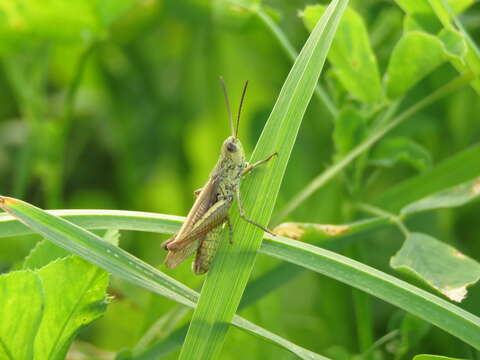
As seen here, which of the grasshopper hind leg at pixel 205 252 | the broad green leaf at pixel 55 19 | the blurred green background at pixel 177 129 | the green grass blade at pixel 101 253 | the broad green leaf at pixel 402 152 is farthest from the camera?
the broad green leaf at pixel 55 19

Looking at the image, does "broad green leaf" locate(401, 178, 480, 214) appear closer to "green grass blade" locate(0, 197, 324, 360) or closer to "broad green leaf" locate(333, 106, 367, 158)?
"broad green leaf" locate(333, 106, 367, 158)

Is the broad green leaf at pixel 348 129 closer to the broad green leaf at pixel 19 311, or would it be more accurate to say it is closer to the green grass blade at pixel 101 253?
the green grass blade at pixel 101 253

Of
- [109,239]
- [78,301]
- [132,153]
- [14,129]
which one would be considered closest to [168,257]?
[109,239]

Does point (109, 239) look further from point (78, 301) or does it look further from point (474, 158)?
point (474, 158)

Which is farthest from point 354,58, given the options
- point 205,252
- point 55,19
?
point 55,19

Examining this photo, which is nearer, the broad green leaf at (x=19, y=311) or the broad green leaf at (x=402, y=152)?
the broad green leaf at (x=19, y=311)

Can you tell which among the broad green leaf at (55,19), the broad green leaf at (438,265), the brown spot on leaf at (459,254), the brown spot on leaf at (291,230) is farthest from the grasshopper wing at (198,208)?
the broad green leaf at (55,19)
